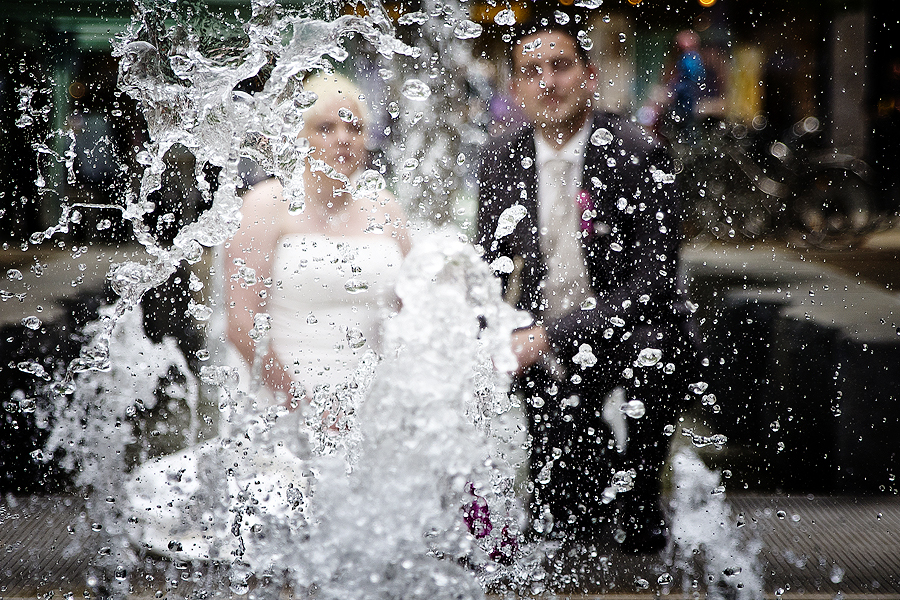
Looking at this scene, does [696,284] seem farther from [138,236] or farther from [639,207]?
[138,236]

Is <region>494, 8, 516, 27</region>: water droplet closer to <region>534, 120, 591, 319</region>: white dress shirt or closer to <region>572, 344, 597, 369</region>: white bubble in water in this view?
<region>534, 120, 591, 319</region>: white dress shirt

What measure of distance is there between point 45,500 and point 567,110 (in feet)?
5.06

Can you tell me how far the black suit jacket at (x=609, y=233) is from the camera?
1611mm

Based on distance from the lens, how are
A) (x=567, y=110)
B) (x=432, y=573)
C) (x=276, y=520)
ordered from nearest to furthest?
(x=432, y=573) < (x=276, y=520) < (x=567, y=110)

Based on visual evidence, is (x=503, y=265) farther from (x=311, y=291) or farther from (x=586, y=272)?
(x=311, y=291)

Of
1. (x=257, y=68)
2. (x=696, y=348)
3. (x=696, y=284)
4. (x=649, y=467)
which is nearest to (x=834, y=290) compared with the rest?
(x=696, y=284)

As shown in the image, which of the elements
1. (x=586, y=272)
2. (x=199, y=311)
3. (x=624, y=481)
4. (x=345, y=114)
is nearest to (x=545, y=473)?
(x=624, y=481)

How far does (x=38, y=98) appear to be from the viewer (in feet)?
7.65

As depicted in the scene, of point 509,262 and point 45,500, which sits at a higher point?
point 509,262

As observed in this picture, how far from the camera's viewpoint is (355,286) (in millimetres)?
1693

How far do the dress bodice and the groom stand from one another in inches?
11.0

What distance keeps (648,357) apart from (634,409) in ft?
Result: 0.42

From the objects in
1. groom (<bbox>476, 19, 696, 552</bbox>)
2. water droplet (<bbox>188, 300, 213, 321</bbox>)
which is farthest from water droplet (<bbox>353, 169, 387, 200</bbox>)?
water droplet (<bbox>188, 300, 213, 321</bbox>)

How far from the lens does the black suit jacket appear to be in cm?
161
